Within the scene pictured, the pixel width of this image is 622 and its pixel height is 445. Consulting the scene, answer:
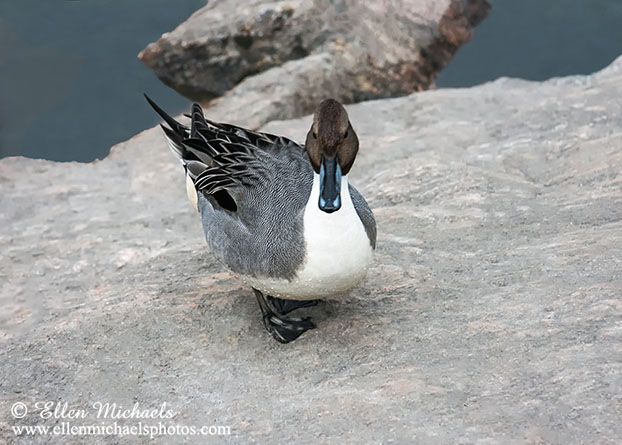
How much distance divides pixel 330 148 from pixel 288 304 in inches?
35.1

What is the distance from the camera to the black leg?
359 cm

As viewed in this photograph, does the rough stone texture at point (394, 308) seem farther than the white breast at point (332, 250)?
No

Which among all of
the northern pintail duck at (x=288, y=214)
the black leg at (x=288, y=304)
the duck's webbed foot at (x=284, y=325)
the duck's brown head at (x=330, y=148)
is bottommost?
the black leg at (x=288, y=304)

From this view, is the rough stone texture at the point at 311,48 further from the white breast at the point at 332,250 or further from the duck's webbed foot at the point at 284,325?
the white breast at the point at 332,250

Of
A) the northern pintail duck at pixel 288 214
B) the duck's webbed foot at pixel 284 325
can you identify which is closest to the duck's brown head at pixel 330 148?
the northern pintail duck at pixel 288 214

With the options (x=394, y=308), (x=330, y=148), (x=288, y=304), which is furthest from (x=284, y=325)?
(x=330, y=148)

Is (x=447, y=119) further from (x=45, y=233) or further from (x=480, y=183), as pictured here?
(x=45, y=233)

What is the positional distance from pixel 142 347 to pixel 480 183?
Result: 220cm

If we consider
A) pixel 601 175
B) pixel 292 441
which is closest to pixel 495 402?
pixel 292 441

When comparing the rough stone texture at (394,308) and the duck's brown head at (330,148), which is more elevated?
the duck's brown head at (330,148)

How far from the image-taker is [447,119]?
19.7 feet

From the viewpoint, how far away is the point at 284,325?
3.40 m

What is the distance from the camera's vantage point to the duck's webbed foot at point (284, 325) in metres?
3.38

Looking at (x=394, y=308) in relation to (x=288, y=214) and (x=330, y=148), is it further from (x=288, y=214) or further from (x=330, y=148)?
(x=330, y=148)
